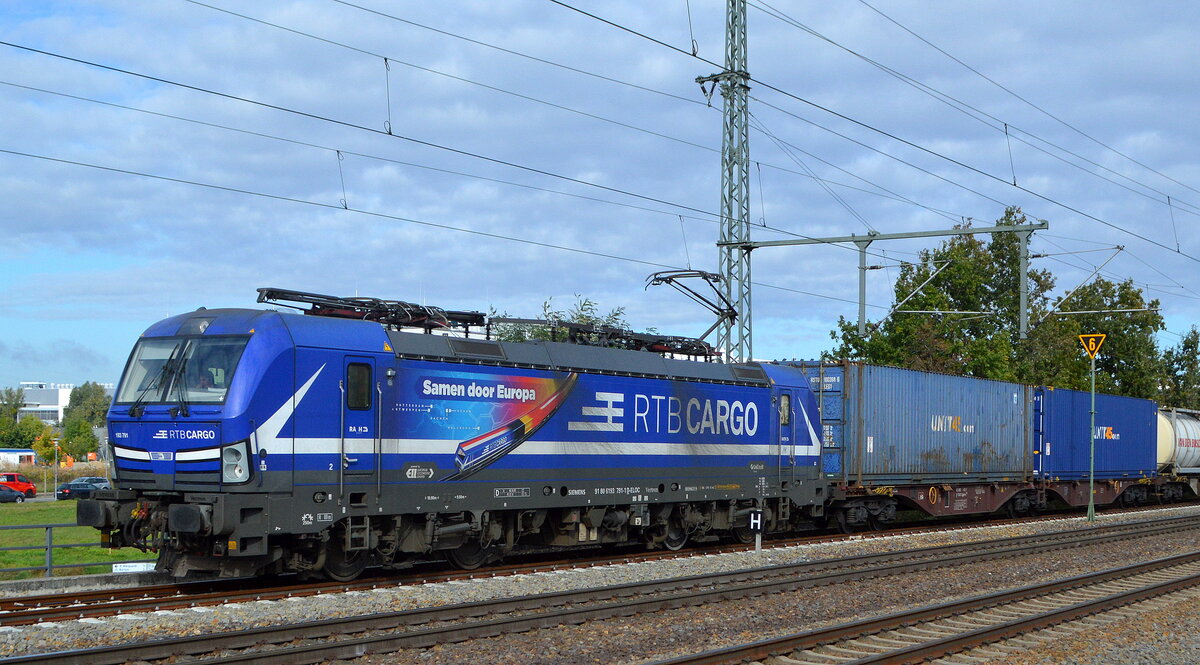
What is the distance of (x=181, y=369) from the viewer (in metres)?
14.0

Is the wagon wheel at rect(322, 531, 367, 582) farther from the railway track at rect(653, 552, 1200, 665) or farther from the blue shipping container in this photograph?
the blue shipping container

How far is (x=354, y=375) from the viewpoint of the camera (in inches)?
573

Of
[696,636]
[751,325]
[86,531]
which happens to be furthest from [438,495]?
[86,531]

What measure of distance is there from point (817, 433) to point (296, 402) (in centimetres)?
1294

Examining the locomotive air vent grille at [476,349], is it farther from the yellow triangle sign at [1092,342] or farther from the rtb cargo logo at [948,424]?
the yellow triangle sign at [1092,342]

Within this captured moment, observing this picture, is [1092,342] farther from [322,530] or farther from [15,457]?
[15,457]

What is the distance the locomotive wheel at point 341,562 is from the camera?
14719 mm

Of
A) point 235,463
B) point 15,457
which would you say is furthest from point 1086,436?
point 15,457

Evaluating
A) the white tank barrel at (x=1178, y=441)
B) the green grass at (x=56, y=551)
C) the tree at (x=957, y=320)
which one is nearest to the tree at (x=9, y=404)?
the green grass at (x=56, y=551)

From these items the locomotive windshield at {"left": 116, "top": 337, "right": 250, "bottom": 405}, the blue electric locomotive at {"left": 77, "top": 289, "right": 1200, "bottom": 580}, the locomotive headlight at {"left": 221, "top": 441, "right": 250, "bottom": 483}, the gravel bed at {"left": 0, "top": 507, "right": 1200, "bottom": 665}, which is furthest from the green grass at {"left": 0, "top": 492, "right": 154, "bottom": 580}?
the gravel bed at {"left": 0, "top": 507, "right": 1200, "bottom": 665}

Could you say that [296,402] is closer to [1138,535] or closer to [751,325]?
[751,325]

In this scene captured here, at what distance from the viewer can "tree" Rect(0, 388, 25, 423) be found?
147 metres

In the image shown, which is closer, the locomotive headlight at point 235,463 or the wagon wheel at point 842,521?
the locomotive headlight at point 235,463

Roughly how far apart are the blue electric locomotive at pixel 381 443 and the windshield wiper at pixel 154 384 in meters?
0.02
